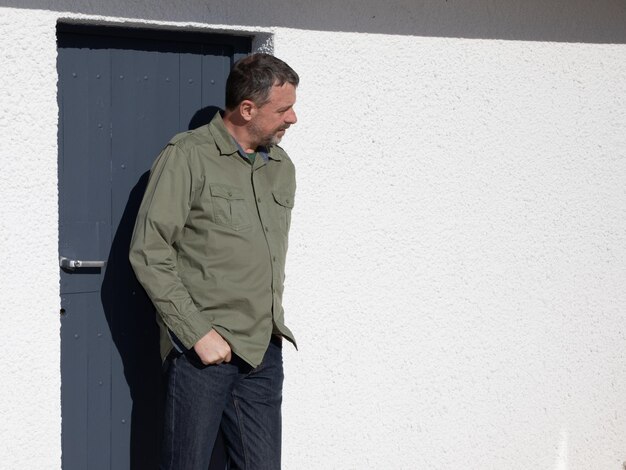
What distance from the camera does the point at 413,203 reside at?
4562mm

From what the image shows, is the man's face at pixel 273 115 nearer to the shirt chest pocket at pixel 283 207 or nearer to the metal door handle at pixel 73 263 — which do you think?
the shirt chest pocket at pixel 283 207

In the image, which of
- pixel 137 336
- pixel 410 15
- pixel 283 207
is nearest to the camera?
pixel 283 207

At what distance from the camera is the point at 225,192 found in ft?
11.6

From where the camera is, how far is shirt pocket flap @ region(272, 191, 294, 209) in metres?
3.74

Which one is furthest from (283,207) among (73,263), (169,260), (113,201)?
(73,263)

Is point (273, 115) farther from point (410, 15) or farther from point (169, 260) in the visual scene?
point (410, 15)

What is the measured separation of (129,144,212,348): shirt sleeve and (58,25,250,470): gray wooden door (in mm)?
545

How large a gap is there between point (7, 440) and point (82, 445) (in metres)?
0.36

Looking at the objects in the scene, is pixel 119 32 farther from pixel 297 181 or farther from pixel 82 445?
pixel 82 445

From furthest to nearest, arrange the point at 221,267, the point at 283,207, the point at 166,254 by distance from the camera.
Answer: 1. the point at 283,207
2. the point at 221,267
3. the point at 166,254

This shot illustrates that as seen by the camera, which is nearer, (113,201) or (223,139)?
(223,139)

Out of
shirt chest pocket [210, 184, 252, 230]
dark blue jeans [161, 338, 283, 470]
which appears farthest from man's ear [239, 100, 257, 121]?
dark blue jeans [161, 338, 283, 470]

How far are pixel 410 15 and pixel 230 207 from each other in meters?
1.50

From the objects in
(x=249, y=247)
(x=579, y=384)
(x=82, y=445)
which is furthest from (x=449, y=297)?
(x=82, y=445)
